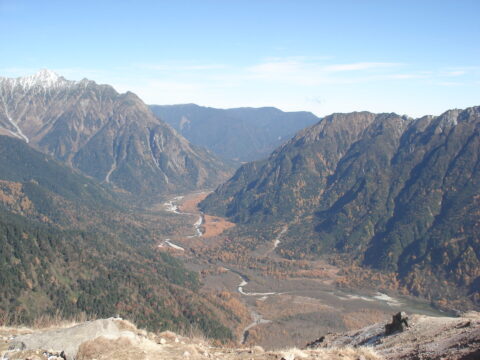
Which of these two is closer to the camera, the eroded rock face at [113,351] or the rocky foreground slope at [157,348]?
the eroded rock face at [113,351]

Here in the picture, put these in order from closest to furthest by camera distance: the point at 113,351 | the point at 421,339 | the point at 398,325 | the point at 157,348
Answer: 1. the point at 113,351
2. the point at 157,348
3. the point at 421,339
4. the point at 398,325

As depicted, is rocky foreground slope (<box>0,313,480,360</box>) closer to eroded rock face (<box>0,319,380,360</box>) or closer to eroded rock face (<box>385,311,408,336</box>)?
eroded rock face (<box>0,319,380,360</box>)

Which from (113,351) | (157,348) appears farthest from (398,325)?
(113,351)

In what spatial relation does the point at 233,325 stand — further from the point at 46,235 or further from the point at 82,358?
the point at 82,358

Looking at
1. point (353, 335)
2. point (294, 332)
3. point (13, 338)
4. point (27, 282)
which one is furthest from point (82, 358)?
point (294, 332)

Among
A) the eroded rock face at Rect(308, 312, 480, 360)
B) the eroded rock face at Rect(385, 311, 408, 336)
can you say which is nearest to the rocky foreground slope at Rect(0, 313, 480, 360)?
the eroded rock face at Rect(308, 312, 480, 360)

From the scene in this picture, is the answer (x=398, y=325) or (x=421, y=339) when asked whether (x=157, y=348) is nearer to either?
(x=421, y=339)

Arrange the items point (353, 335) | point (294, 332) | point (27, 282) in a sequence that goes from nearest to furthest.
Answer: point (353, 335) → point (27, 282) → point (294, 332)

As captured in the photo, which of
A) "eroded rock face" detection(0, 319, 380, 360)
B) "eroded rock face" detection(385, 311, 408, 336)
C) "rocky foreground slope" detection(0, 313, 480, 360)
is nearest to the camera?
"eroded rock face" detection(0, 319, 380, 360)

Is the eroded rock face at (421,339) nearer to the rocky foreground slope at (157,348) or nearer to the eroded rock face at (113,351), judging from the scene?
the rocky foreground slope at (157,348)

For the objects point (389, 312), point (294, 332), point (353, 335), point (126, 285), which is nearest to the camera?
point (353, 335)

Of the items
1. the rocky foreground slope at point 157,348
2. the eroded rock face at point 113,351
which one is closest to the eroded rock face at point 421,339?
the rocky foreground slope at point 157,348
